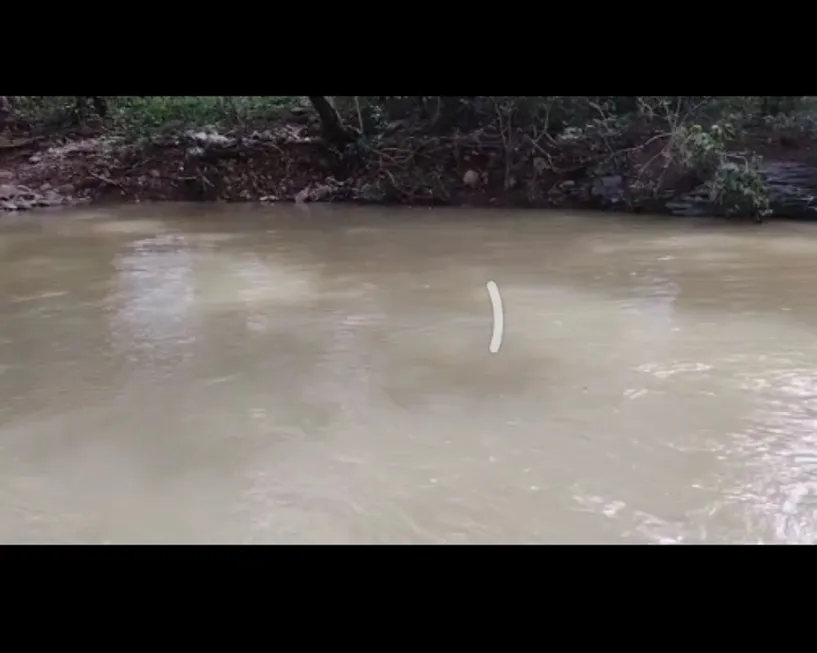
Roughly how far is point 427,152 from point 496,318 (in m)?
6.98

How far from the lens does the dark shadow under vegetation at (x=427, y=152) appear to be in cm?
1030

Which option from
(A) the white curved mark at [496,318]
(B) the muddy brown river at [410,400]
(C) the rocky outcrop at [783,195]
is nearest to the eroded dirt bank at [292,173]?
(C) the rocky outcrop at [783,195]

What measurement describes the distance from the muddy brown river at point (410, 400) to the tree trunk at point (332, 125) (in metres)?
5.20

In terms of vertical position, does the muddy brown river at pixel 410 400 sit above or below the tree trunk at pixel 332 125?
below

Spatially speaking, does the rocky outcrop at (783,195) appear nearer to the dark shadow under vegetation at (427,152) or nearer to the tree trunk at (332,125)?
the dark shadow under vegetation at (427,152)

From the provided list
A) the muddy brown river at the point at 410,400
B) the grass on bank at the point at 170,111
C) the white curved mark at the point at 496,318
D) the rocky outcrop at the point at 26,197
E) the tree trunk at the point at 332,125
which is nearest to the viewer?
the muddy brown river at the point at 410,400

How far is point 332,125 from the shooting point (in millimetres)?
12680

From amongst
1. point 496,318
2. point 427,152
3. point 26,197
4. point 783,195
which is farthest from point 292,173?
point 496,318

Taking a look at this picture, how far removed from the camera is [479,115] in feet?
39.8

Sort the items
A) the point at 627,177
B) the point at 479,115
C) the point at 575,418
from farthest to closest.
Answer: the point at 479,115, the point at 627,177, the point at 575,418
